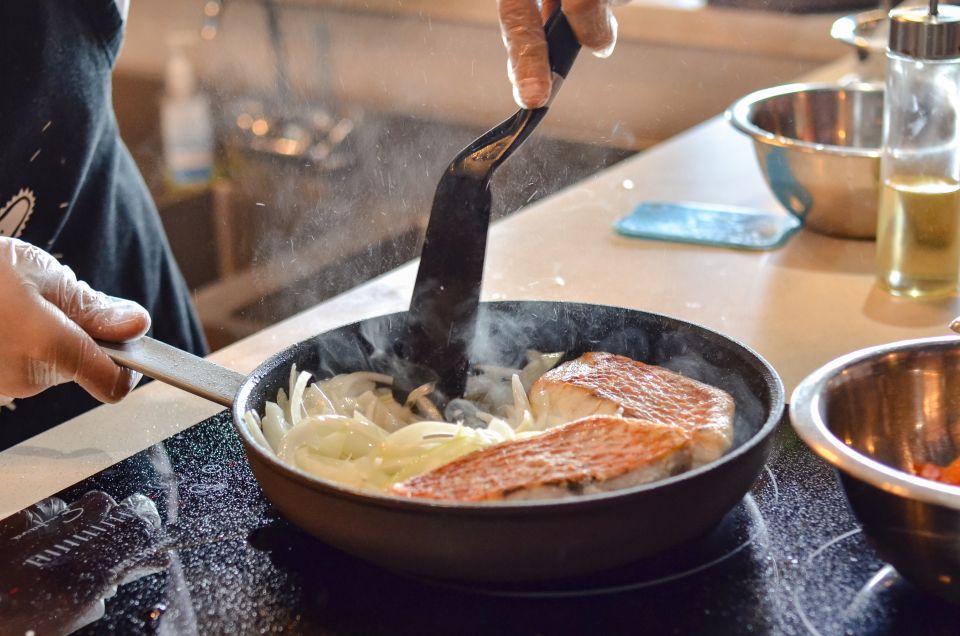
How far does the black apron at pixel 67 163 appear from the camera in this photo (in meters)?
1.73

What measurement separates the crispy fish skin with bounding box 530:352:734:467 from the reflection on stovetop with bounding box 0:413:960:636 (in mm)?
110

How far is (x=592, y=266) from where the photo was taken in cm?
197

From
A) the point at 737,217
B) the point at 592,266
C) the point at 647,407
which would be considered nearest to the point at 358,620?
the point at 647,407

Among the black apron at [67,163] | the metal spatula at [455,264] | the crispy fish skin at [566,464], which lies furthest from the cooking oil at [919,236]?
the black apron at [67,163]

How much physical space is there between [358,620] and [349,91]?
3673 mm

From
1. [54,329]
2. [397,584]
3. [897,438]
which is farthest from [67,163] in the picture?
[897,438]

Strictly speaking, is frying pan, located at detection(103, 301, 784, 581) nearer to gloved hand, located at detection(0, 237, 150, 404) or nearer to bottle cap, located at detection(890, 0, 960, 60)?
gloved hand, located at detection(0, 237, 150, 404)

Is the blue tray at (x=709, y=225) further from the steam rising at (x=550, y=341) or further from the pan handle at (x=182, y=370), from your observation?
the pan handle at (x=182, y=370)

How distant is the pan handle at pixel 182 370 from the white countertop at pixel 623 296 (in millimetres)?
176

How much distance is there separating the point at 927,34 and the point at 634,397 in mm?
828

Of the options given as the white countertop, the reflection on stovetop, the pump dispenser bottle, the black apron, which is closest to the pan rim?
the reflection on stovetop

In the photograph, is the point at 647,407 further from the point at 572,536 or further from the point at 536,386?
the point at 572,536

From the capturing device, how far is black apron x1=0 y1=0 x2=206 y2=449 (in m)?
1.73

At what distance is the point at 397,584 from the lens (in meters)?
1.05
